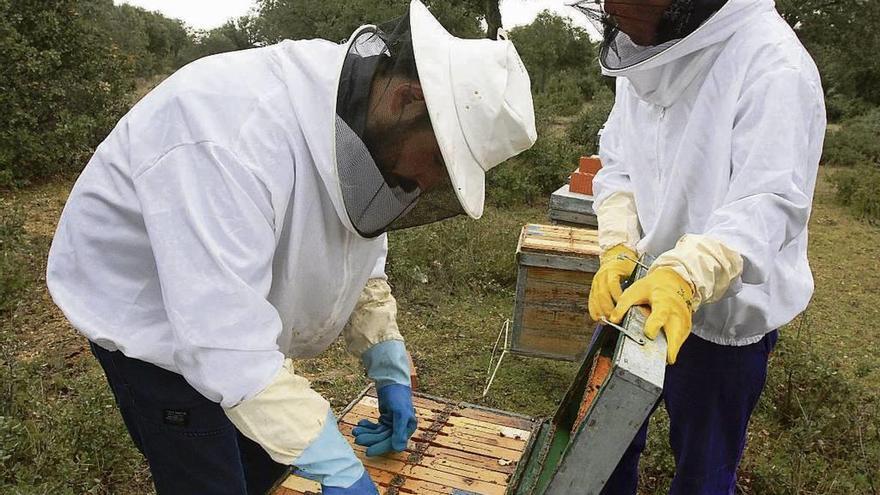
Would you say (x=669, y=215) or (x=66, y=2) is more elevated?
(x=66, y=2)

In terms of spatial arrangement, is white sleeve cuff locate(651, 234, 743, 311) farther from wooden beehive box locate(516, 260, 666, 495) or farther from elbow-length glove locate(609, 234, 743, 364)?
wooden beehive box locate(516, 260, 666, 495)

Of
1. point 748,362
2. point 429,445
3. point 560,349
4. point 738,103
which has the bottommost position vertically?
point 560,349

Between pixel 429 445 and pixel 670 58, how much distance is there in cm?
158

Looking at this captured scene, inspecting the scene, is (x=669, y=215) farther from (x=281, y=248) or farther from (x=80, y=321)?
(x=80, y=321)

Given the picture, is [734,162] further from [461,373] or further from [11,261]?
[11,261]

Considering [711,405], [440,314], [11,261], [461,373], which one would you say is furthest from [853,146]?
[11,261]

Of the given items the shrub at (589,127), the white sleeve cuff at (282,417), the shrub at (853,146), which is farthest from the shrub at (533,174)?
the white sleeve cuff at (282,417)

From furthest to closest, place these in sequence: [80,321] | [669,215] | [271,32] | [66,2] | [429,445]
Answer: [271,32] < [66,2] < [429,445] < [669,215] < [80,321]

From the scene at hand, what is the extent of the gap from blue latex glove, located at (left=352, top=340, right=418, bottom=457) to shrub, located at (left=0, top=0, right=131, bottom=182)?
256 inches

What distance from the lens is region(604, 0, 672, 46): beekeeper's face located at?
199cm

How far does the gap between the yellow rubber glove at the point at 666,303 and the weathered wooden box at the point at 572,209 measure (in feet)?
10.7

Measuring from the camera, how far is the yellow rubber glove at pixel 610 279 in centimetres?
204

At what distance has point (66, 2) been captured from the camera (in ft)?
26.2

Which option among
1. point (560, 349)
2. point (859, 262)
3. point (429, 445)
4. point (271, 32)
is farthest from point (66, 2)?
point (271, 32)
